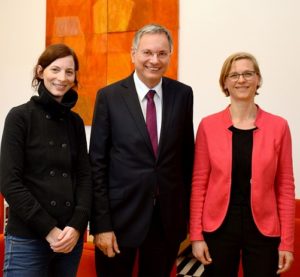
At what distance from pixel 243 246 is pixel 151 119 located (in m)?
0.72

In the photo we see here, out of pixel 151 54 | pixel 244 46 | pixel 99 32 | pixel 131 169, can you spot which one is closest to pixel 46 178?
pixel 131 169

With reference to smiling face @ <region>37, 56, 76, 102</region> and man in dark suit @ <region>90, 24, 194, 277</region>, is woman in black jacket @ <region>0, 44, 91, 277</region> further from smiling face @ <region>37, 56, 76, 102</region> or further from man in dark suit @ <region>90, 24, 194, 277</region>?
man in dark suit @ <region>90, 24, 194, 277</region>

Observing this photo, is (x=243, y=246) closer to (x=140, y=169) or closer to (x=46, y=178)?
(x=140, y=169)

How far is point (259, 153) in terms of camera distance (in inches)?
67.0

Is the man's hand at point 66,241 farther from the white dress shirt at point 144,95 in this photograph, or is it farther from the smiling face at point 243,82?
the smiling face at point 243,82

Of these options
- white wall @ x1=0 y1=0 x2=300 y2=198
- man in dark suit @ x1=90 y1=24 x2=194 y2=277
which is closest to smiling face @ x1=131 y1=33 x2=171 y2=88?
man in dark suit @ x1=90 y1=24 x2=194 y2=277

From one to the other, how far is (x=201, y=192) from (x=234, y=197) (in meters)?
0.17

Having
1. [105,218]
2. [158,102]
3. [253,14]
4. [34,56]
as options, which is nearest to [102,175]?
[105,218]

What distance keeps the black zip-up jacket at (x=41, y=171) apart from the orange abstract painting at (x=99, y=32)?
1949 mm

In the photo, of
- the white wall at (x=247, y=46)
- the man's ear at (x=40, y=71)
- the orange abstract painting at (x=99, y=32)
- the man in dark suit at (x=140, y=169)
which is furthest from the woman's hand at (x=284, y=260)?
the orange abstract painting at (x=99, y=32)

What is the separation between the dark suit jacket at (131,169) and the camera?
1730 millimetres

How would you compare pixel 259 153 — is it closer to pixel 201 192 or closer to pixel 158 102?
pixel 201 192

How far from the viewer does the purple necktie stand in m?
1.77

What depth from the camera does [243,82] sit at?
177cm
